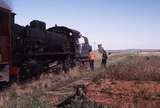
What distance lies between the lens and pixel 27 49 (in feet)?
62.3

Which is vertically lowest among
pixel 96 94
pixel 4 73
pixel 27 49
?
pixel 96 94

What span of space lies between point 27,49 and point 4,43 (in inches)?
92.3

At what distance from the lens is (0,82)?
55.5 feet

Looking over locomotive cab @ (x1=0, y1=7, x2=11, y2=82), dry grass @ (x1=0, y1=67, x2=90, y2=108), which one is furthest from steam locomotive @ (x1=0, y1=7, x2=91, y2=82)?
dry grass @ (x1=0, y1=67, x2=90, y2=108)

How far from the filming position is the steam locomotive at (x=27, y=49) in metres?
16.9

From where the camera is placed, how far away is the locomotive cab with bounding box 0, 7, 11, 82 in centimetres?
1636

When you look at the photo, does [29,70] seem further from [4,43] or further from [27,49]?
[4,43]

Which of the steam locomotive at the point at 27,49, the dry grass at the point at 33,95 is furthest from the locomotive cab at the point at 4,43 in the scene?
the dry grass at the point at 33,95

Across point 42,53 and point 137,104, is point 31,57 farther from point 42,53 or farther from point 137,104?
point 137,104

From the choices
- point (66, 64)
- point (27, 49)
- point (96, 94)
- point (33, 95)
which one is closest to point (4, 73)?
point (33, 95)

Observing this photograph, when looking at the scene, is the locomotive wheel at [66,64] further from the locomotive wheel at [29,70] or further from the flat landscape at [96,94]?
the locomotive wheel at [29,70]

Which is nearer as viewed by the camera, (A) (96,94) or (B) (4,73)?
(A) (96,94)

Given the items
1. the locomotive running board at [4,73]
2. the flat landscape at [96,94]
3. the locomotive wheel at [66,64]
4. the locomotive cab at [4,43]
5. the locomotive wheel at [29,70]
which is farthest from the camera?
the locomotive wheel at [66,64]

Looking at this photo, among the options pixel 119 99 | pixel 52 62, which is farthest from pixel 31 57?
pixel 119 99
